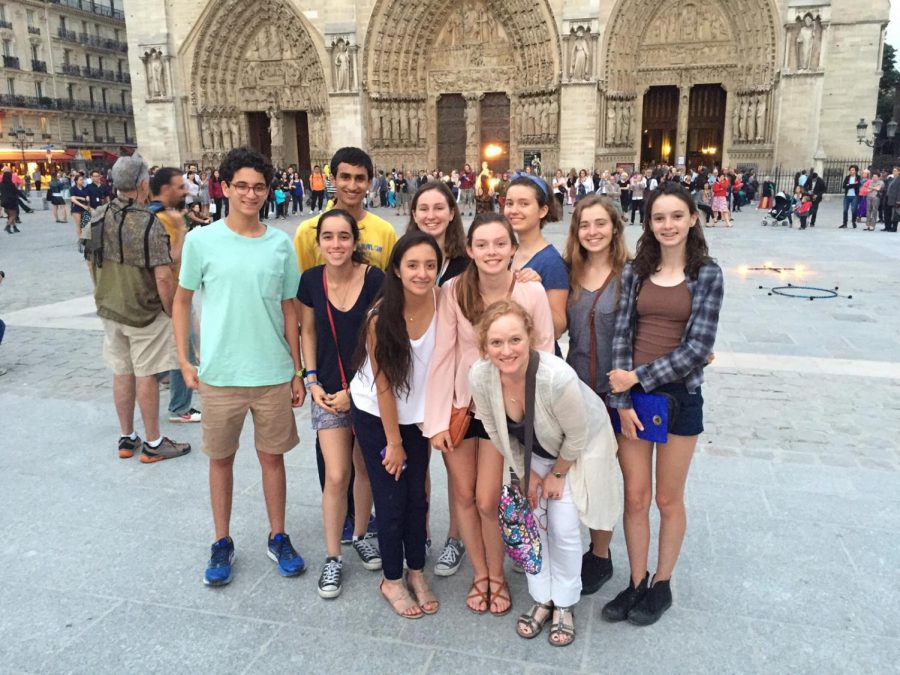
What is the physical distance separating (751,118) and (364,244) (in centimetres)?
2422

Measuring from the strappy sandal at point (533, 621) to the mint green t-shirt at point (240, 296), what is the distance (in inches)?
59.6

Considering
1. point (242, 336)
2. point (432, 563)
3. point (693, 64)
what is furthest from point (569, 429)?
point (693, 64)

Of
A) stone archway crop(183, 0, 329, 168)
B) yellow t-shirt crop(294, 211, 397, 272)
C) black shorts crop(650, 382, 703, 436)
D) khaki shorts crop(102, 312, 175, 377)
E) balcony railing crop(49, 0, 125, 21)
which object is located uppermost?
balcony railing crop(49, 0, 125, 21)

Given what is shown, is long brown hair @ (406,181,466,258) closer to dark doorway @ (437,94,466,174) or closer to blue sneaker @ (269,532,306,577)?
blue sneaker @ (269,532,306,577)

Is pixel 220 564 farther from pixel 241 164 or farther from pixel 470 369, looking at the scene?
pixel 241 164

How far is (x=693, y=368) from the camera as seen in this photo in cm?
274

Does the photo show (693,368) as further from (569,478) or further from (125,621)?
(125,621)

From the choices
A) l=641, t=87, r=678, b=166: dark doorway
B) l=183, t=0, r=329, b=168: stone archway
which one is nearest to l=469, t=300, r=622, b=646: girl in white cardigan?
l=641, t=87, r=678, b=166: dark doorway

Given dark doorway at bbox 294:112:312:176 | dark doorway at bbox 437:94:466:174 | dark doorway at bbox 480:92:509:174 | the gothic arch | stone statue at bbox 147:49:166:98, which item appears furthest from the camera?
dark doorway at bbox 294:112:312:176

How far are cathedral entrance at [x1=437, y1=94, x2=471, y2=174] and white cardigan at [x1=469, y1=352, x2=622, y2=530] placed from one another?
2598cm

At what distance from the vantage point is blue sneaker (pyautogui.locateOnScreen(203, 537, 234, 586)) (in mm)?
3227

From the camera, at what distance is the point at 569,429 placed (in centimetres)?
263

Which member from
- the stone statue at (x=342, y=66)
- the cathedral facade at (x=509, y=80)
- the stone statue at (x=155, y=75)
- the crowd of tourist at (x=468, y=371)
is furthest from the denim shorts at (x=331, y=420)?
the stone statue at (x=155, y=75)

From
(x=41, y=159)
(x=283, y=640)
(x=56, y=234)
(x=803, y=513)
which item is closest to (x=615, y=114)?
(x=56, y=234)
